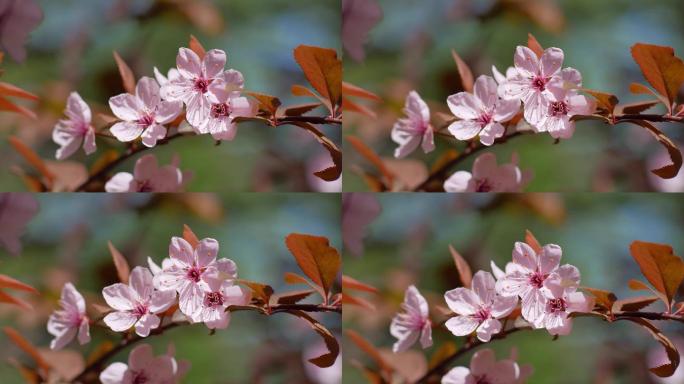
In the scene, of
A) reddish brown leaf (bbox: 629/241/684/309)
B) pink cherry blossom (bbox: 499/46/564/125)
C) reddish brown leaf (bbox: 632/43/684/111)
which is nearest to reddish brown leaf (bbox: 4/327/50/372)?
pink cherry blossom (bbox: 499/46/564/125)

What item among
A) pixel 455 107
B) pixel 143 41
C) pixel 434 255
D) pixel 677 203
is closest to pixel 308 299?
pixel 434 255

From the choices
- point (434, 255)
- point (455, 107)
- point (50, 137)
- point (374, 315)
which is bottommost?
point (374, 315)

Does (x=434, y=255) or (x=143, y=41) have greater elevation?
(x=143, y=41)

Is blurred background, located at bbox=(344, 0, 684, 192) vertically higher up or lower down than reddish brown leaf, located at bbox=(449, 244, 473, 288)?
higher up

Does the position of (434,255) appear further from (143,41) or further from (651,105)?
(143,41)

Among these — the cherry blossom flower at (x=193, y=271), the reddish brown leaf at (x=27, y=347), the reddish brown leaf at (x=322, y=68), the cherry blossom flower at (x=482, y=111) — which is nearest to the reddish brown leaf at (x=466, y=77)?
the cherry blossom flower at (x=482, y=111)

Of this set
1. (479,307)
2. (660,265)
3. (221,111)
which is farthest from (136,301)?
(660,265)

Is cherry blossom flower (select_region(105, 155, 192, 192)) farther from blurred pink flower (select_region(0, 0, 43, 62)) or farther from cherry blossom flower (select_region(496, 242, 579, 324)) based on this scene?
cherry blossom flower (select_region(496, 242, 579, 324))
